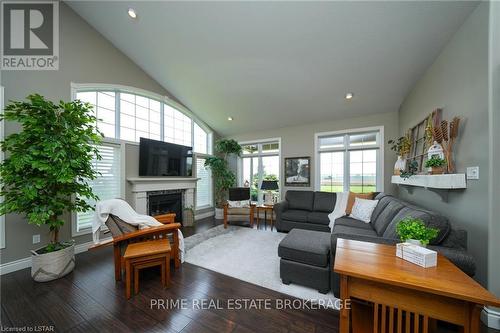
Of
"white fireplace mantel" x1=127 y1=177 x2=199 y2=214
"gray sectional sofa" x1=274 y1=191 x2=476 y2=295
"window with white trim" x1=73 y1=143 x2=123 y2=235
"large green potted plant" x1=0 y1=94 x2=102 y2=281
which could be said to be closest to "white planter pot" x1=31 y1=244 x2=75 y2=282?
"large green potted plant" x1=0 y1=94 x2=102 y2=281

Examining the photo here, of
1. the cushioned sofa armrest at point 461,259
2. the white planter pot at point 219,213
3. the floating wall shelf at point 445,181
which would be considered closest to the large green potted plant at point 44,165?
the white planter pot at point 219,213

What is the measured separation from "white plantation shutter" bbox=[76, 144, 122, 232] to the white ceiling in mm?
2041

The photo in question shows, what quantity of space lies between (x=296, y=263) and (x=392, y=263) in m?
1.06

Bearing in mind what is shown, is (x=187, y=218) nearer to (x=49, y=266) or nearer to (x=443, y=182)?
(x=49, y=266)

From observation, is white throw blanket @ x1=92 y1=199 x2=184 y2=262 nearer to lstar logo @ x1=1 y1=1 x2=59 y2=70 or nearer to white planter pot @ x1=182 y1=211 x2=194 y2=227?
white planter pot @ x1=182 y1=211 x2=194 y2=227

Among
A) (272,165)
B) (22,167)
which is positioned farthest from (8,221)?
(272,165)

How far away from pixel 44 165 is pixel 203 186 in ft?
12.4

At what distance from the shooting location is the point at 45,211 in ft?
6.93

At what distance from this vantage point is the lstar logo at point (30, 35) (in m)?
2.53

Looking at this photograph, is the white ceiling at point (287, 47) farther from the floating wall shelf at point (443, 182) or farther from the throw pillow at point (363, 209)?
the throw pillow at point (363, 209)

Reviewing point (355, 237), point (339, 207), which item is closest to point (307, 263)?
point (355, 237)

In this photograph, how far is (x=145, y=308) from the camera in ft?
5.76

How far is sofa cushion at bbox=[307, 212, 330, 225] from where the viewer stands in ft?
12.1

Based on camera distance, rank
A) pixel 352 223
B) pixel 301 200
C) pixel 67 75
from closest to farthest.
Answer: pixel 67 75 < pixel 352 223 < pixel 301 200
